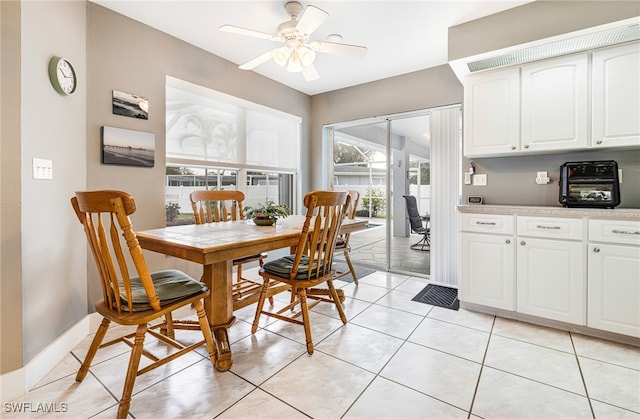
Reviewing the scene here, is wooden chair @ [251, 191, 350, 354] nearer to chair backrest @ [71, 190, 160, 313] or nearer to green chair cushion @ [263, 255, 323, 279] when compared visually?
green chair cushion @ [263, 255, 323, 279]

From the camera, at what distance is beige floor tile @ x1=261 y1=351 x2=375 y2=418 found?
150 centimetres

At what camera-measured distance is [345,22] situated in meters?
2.62

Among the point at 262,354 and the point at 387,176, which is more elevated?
the point at 387,176

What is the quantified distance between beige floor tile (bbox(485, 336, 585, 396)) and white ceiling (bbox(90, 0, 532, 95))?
104 inches

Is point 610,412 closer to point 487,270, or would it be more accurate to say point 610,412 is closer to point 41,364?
point 487,270

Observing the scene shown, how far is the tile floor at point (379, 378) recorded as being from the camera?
1476 millimetres

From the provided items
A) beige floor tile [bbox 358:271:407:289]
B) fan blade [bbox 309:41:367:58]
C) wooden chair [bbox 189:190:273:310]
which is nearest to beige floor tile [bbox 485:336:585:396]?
beige floor tile [bbox 358:271:407:289]

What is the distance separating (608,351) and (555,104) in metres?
1.91

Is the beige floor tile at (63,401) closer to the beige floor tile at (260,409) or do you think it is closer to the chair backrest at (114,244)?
the chair backrest at (114,244)

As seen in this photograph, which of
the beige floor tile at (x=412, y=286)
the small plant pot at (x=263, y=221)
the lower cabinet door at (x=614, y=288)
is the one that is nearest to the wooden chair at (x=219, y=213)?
the small plant pot at (x=263, y=221)

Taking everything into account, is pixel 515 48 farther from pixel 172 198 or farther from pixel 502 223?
pixel 172 198

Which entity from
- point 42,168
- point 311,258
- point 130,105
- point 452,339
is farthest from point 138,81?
point 452,339

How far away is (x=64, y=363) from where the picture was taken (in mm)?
Answer: 1883

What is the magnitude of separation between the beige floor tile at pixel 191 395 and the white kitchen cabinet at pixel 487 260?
2100mm
